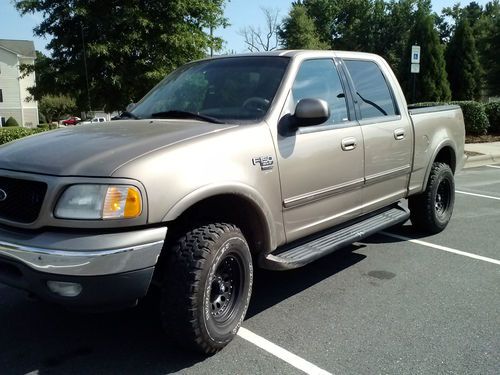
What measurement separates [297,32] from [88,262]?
47.1m

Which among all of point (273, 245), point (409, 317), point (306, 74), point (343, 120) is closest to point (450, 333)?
point (409, 317)

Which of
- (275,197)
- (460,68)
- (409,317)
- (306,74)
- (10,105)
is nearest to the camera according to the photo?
(275,197)

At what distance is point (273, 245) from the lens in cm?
364

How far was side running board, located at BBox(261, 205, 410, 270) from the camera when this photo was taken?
3.65 metres

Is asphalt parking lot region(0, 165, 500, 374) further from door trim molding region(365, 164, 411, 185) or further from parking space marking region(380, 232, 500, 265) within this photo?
door trim molding region(365, 164, 411, 185)

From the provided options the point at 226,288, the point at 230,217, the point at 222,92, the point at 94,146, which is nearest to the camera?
the point at 94,146

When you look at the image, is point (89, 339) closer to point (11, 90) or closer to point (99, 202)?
point (99, 202)

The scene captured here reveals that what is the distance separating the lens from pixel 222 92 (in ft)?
13.3

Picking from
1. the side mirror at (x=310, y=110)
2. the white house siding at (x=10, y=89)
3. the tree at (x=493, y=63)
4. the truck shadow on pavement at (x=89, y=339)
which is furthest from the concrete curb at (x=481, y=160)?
the white house siding at (x=10, y=89)

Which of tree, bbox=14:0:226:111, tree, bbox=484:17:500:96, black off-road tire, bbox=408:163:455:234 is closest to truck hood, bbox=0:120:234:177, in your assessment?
black off-road tire, bbox=408:163:455:234

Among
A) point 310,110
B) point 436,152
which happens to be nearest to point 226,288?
point 310,110

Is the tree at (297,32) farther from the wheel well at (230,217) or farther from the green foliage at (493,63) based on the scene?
the wheel well at (230,217)

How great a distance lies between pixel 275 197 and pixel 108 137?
1.15 metres

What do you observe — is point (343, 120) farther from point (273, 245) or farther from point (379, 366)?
point (379, 366)
